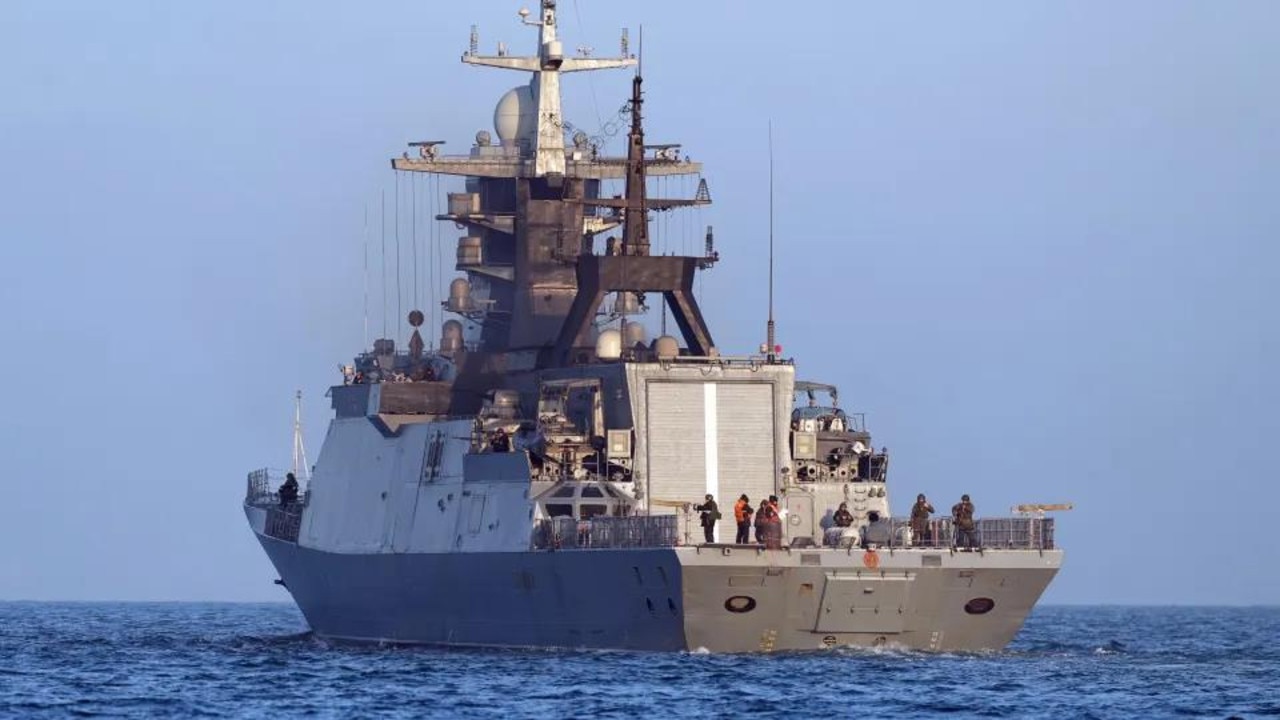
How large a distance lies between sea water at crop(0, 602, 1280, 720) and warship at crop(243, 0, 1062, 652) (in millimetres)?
919

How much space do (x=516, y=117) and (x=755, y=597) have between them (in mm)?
20581

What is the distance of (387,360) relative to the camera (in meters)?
59.1

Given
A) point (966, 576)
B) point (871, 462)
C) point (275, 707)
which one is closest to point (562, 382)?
point (871, 462)

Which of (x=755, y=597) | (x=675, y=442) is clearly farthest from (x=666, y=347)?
(x=755, y=597)

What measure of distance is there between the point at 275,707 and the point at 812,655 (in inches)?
398

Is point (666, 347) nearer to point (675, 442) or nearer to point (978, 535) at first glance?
point (675, 442)

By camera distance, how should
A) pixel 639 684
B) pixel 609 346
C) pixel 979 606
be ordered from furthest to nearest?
1. pixel 609 346
2. pixel 979 606
3. pixel 639 684

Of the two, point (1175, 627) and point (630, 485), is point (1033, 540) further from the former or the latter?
point (1175, 627)

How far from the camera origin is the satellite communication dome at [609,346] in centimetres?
5241

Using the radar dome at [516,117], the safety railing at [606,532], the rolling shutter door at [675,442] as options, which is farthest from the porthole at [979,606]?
the radar dome at [516,117]

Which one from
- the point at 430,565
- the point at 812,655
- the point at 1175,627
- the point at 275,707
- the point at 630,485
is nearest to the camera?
the point at 275,707

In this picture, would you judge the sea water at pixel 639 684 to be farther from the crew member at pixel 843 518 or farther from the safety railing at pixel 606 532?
the crew member at pixel 843 518

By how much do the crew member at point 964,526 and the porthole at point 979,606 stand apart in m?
0.96

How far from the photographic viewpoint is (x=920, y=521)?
4684 cm
